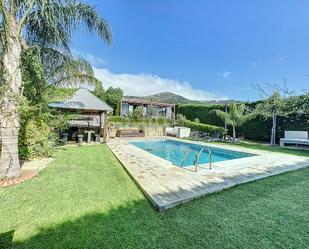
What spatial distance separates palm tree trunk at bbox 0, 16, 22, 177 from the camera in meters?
5.90

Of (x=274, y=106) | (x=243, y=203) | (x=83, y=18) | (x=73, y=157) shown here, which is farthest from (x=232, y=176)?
(x=274, y=106)

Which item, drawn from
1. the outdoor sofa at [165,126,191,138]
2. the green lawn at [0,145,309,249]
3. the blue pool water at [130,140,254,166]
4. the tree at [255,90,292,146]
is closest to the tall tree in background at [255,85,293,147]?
the tree at [255,90,292,146]

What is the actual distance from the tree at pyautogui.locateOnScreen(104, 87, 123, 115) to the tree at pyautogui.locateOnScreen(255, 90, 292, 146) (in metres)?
21.9

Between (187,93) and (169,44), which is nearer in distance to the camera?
(169,44)

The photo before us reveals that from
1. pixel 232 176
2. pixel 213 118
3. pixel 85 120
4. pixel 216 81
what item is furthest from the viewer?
pixel 216 81

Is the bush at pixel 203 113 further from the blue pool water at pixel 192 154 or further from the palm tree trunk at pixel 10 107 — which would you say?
the palm tree trunk at pixel 10 107

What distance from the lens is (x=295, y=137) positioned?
1583 centimetres

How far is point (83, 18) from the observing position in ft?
26.4

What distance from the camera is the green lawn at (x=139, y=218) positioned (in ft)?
10.5

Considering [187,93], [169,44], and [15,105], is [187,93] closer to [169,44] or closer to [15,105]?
[169,44]

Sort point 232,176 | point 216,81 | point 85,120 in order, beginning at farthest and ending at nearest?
point 216,81 → point 85,120 → point 232,176

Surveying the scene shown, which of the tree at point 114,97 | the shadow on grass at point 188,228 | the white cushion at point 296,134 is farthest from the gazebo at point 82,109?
the tree at point 114,97

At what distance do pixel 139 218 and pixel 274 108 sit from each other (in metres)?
16.5

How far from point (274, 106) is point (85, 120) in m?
17.4
